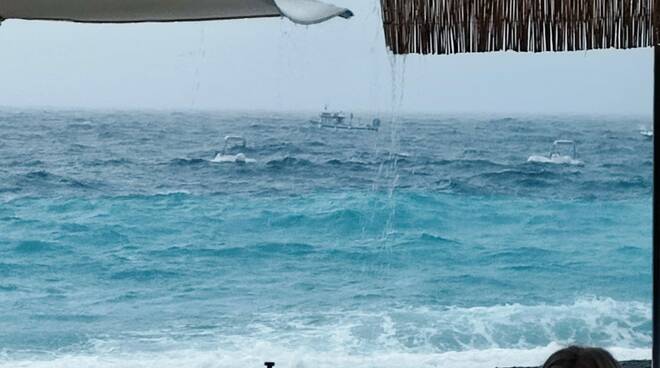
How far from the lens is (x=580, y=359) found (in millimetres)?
1123

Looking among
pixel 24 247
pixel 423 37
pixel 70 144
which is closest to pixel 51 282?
pixel 24 247

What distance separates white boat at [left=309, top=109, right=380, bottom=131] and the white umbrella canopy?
9.10 metres

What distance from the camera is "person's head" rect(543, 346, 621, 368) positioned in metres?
1.12

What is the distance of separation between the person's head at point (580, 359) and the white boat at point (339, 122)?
9.21 meters

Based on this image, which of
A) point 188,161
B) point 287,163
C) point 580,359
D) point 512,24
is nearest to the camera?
point 580,359

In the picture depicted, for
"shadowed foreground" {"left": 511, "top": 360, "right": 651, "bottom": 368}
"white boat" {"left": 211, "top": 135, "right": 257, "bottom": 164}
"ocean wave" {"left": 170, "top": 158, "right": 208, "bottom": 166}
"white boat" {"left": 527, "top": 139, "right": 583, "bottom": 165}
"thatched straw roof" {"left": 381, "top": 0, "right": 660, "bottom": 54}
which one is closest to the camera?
"thatched straw roof" {"left": 381, "top": 0, "right": 660, "bottom": 54}

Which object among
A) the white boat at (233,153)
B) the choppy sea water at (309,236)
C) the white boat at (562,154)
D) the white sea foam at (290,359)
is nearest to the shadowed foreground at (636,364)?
the white sea foam at (290,359)

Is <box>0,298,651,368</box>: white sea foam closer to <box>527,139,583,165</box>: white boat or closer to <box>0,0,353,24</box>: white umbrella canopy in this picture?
<box>527,139,583,165</box>: white boat

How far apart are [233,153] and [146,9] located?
8689mm

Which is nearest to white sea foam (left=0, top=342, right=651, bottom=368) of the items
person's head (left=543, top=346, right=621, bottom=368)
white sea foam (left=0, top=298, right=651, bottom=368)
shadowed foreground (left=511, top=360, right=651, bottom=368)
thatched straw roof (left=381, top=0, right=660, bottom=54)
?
white sea foam (left=0, top=298, right=651, bottom=368)

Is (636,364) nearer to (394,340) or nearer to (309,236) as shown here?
(394,340)

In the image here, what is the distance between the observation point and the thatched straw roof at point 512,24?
175cm

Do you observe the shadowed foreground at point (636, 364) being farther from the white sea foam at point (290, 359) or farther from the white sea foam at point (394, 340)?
the white sea foam at point (394, 340)

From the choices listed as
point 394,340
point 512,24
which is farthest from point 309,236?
point 512,24
